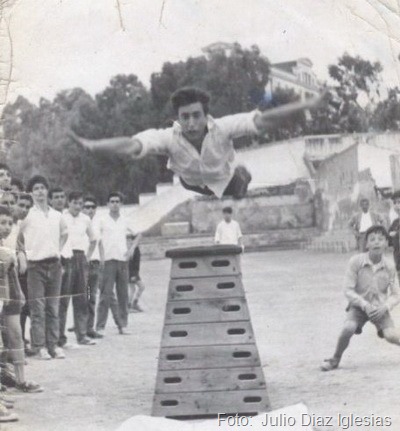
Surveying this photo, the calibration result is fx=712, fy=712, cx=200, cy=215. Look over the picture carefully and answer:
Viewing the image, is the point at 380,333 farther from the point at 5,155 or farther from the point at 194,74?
the point at 5,155

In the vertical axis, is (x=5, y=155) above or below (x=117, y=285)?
above

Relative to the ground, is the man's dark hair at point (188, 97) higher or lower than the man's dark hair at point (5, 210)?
higher

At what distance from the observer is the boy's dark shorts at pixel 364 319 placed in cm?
111

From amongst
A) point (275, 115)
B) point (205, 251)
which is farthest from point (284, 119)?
point (205, 251)

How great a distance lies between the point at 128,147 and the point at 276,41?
0.94ft

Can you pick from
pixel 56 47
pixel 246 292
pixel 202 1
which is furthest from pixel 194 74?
pixel 246 292

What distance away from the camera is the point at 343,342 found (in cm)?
110

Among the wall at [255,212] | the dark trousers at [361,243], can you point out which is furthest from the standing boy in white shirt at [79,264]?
the dark trousers at [361,243]

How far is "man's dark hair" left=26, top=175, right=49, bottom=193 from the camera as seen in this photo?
1.09 metres

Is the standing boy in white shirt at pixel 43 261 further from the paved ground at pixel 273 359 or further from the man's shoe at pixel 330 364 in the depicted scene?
the man's shoe at pixel 330 364

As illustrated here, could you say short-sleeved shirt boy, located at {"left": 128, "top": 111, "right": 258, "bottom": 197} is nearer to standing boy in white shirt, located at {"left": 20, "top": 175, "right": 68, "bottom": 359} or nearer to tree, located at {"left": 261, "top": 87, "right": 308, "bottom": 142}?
tree, located at {"left": 261, "top": 87, "right": 308, "bottom": 142}

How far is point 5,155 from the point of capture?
3.61 ft

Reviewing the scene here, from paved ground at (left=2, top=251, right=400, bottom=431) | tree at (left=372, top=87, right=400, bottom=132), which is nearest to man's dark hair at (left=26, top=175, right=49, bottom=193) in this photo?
paved ground at (left=2, top=251, right=400, bottom=431)

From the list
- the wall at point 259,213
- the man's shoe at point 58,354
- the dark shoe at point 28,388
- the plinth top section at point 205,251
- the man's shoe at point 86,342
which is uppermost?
the wall at point 259,213
